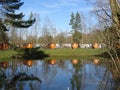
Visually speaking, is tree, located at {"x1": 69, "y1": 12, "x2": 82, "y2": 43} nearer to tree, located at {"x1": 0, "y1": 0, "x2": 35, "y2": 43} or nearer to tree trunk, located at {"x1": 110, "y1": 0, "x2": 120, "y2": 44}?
tree, located at {"x1": 0, "y1": 0, "x2": 35, "y2": 43}

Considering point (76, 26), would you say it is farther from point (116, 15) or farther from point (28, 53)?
point (116, 15)

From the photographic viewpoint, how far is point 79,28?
10156 cm

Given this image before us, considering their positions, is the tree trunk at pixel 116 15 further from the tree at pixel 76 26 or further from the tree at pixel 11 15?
the tree at pixel 76 26

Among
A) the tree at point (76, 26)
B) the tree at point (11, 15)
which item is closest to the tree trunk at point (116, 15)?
the tree at point (11, 15)

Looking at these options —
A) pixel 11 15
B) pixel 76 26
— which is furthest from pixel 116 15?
pixel 76 26

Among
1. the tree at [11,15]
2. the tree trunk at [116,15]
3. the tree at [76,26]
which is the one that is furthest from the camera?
the tree at [76,26]

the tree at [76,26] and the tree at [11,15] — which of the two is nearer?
the tree at [11,15]

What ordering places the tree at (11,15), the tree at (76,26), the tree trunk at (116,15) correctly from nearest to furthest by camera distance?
the tree trunk at (116,15)
the tree at (11,15)
the tree at (76,26)

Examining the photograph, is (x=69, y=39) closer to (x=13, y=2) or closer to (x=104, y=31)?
(x=13, y=2)

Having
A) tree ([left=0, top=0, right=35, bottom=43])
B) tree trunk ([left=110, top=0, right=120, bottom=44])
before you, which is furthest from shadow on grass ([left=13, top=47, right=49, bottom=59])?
tree trunk ([left=110, top=0, right=120, bottom=44])

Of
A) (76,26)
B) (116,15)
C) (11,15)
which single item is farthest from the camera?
(76,26)

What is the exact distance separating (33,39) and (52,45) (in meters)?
19.5

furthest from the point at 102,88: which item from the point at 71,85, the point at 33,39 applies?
the point at 33,39

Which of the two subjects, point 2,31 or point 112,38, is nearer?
point 112,38
